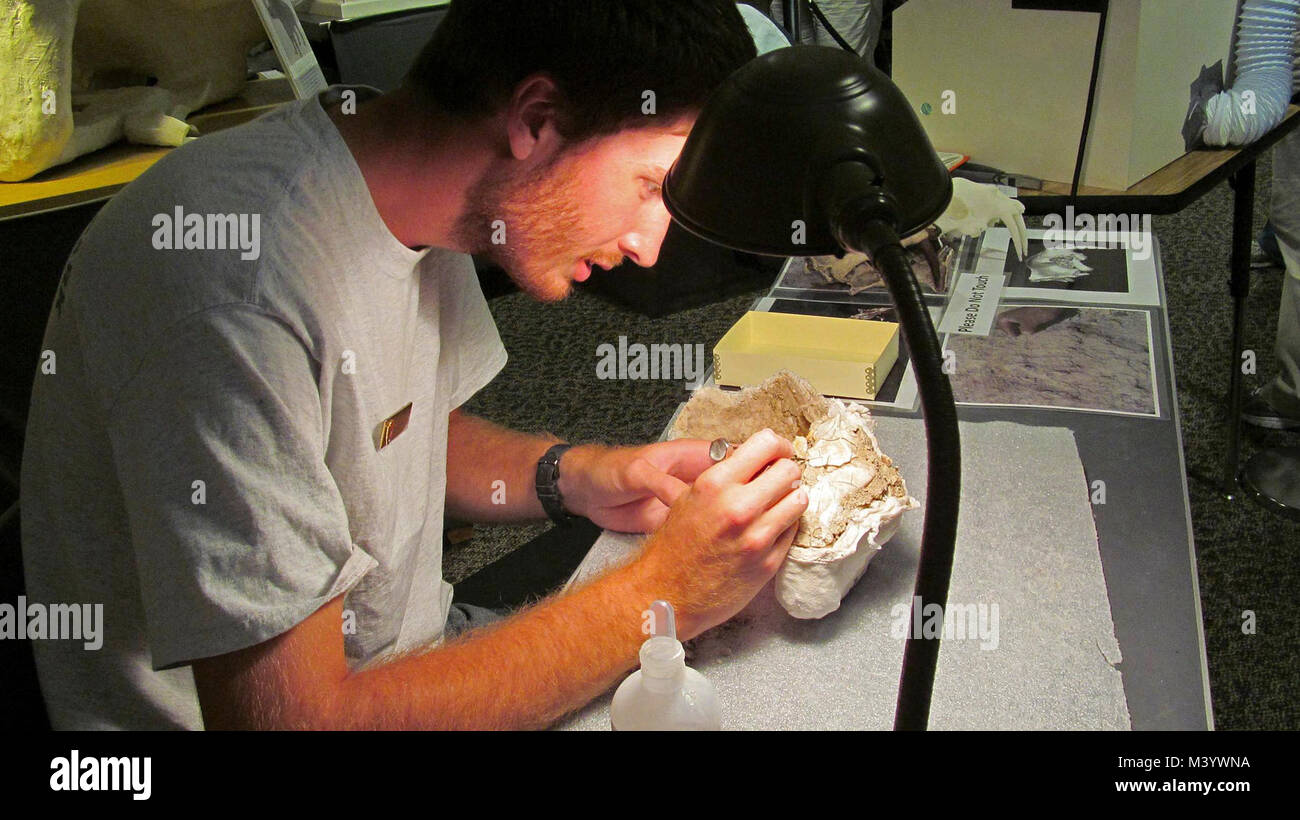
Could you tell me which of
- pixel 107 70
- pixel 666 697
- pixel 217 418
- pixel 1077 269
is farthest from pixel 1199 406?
pixel 107 70

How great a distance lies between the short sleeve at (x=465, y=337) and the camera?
51.1 inches

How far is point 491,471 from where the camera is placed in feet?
4.77

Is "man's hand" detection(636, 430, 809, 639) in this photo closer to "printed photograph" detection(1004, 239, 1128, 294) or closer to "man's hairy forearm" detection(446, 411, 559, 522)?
"man's hairy forearm" detection(446, 411, 559, 522)

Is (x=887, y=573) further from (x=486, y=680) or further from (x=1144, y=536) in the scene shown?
(x=486, y=680)

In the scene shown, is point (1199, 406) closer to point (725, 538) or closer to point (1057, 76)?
point (1057, 76)

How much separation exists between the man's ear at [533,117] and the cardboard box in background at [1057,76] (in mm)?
1319

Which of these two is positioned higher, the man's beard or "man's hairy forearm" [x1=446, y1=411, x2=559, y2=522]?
the man's beard

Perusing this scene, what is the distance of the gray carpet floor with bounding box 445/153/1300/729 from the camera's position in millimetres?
2023

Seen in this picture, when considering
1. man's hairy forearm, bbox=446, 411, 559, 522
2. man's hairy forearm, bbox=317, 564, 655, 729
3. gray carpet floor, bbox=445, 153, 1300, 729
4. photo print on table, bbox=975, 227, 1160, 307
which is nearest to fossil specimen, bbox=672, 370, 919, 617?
man's hairy forearm, bbox=317, 564, 655, 729

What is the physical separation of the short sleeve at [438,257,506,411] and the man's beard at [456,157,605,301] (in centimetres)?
13

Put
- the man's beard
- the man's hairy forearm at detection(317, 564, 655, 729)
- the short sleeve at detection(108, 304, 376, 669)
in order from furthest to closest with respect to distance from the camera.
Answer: the man's beard → the man's hairy forearm at detection(317, 564, 655, 729) → the short sleeve at detection(108, 304, 376, 669)

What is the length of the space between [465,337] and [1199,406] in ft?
7.46

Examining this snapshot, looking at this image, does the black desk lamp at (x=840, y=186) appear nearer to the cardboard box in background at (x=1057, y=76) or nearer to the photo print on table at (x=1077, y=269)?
the photo print on table at (x=1077, y=269)
